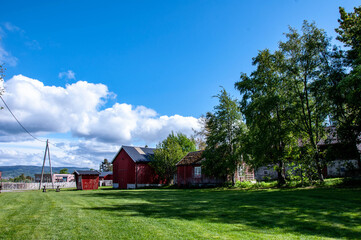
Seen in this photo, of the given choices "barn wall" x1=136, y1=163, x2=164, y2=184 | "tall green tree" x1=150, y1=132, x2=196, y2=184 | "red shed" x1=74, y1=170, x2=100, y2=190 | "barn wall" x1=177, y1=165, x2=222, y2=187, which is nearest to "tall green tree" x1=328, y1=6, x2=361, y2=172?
"barn wall" x1=177, y1=165, x2=222, y2=187

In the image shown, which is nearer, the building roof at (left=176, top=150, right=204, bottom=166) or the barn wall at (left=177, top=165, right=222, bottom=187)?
the barn wall at (left=177, top=165, right=222, bottom=187)

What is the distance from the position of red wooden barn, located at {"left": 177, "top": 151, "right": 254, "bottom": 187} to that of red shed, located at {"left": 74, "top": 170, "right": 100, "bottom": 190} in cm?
1424

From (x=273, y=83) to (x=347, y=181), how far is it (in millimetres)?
12208

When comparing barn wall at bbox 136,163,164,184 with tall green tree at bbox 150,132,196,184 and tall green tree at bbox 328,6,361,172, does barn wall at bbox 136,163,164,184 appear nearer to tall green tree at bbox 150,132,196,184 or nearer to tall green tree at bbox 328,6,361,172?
tall green tree at bbox 150,132,196,184

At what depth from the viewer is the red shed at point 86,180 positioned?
129 ft

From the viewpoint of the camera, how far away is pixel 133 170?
1695 inches

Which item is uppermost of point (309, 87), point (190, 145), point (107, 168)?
point (309, 87)

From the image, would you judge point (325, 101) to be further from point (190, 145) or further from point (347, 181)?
point (190, 145)

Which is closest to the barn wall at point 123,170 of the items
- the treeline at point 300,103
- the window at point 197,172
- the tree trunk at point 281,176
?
the window at point 197,172

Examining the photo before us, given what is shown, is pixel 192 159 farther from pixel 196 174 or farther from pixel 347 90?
pixel 347 90

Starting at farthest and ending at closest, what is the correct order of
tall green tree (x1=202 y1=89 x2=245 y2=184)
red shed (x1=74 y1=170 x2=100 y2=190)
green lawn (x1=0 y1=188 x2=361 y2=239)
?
red shed (x1=74 y1=170 x2=100 y2=190)
tall green tree (x1=202 y1=89 x2=245 y2=184)
green lawn (x1=0 y1=188 x2=361 y2=239)

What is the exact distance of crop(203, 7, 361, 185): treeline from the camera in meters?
22.5

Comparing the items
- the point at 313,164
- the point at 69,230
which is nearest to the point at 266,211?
the point at 69,230

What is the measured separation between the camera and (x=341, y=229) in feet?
26.1
